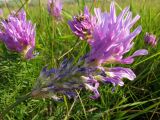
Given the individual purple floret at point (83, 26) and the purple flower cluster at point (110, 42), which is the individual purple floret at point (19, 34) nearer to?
the individual purple floret at point (83, 26)

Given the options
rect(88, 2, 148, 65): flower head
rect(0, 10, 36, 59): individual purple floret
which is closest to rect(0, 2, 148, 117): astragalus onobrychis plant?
rect(88, 2, 148, 65): flower head

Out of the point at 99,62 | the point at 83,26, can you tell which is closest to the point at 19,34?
the point at 83,26

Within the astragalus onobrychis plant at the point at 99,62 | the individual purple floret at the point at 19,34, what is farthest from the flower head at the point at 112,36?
the individual purple floret at the point at 19,34

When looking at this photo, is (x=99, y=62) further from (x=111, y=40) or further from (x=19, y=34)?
(x=19, y=34)

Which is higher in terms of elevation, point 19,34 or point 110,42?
point 19,34

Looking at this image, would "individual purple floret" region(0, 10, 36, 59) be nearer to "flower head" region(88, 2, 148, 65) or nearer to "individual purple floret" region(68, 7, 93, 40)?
"individual purple floret" region(68, 7, 93, 40)
